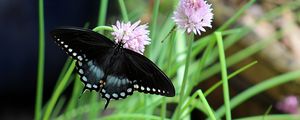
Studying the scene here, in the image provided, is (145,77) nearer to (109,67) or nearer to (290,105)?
(109,67)

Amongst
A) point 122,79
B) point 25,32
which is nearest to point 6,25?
point 25,32

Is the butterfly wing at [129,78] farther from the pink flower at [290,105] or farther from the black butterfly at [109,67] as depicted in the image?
the pink flower at [290,105]

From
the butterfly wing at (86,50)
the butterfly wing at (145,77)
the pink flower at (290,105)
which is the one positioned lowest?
the butterfly wing at (145,77)

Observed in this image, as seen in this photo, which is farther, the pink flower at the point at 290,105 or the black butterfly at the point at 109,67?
the pink flower at the point at 290,105

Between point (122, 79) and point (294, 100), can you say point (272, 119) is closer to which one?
point (294, 100)

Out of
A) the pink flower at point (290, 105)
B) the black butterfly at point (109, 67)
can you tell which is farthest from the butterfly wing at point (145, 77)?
the pink flower at point (290, 105)

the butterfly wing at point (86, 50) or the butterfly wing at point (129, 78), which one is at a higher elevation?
the butterfly wing at point (86, 50)

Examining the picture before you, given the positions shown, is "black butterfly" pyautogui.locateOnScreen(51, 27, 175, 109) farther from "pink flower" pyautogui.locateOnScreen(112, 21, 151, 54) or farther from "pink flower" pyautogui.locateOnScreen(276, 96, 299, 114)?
"pink flower" pyautogui.locateOnScreen(276, 96, 299, 114)

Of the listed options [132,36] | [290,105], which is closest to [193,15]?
[132,36]
